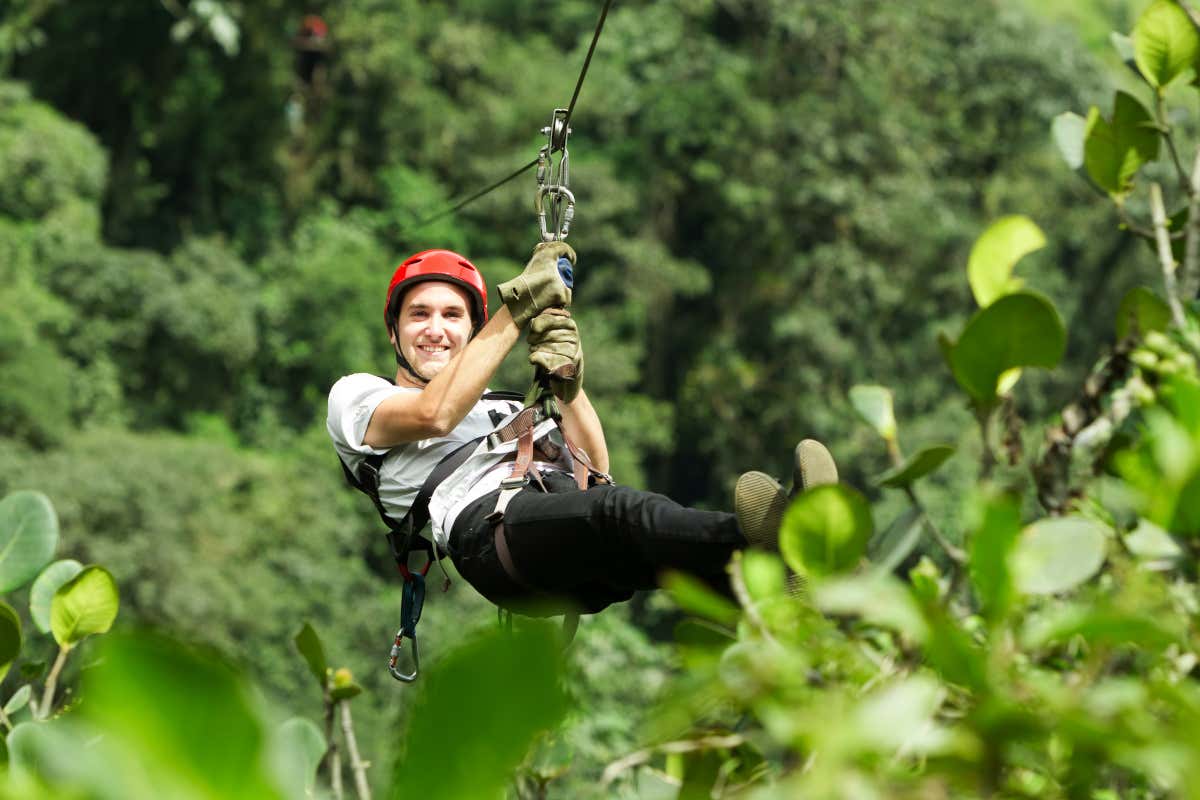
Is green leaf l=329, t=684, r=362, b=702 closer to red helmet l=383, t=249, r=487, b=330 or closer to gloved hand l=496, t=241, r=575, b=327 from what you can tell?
gloved hand l=496, t=241, r=575, b=327

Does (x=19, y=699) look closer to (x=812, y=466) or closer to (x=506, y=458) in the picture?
(x=812, y=466)

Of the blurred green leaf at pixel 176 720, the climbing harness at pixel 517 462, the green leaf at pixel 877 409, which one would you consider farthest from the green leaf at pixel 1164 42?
the climbing harness at pixel 517 462

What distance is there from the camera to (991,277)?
0.85 m

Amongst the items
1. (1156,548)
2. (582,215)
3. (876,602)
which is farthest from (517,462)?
(582,215)

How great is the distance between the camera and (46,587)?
1.47m

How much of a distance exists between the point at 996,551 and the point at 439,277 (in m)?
2.16

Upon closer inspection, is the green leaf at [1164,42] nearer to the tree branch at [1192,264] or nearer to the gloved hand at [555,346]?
the tree branch at [1192,264]

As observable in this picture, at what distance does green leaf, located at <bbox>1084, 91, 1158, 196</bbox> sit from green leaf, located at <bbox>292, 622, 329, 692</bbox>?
2.16 feet

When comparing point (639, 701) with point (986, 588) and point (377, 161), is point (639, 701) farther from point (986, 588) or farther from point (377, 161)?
point (986, 588)

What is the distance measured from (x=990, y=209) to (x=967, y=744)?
21027 mm

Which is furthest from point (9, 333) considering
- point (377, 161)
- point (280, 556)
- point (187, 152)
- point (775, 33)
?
point (775, 33)

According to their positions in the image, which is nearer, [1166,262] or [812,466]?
[1166,262]

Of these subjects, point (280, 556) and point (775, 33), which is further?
point (775, 33)

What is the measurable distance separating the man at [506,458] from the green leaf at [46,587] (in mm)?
740
